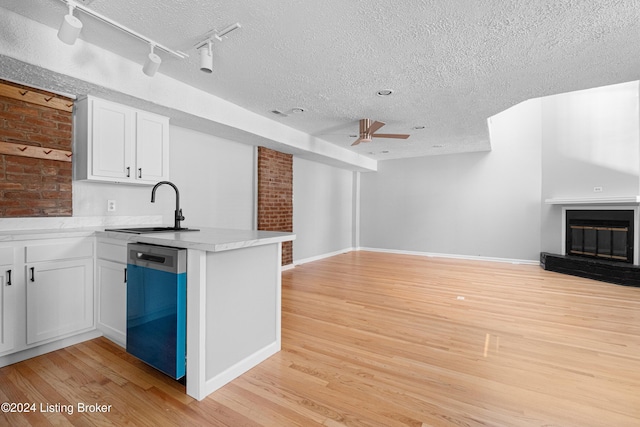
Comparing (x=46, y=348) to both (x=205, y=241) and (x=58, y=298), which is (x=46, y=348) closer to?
(x=58, y=298)

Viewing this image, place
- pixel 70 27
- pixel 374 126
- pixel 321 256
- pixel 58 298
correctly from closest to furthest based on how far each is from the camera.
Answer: pixel 70 27 < pixel 58 298 < pixel 374 126 < pixel 321 256

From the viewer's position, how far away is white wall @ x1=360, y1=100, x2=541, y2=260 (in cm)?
614

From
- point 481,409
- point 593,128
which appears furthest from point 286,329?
point 593,128

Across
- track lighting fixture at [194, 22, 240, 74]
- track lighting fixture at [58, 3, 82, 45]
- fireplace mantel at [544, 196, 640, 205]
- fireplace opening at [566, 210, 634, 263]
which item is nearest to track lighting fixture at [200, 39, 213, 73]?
track lighting fixture at [194, 22, 240, 74]

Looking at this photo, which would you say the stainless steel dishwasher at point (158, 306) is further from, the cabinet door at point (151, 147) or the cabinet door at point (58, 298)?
the cabinet door at point (151, 147)

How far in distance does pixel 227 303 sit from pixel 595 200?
6282 mm

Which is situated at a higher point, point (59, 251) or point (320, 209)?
point (320, 209)

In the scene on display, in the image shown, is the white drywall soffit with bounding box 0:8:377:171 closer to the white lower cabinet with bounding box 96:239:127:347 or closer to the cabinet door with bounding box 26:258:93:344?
the white lower cabinet with bounding box 96:239:127:347

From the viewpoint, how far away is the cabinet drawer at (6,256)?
6.72 feet

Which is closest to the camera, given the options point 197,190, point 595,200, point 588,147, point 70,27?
point 70,27

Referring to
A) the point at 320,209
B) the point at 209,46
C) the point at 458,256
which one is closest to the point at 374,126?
the point at 209,46

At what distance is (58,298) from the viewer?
2.32m

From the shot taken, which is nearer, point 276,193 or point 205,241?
point 205,241

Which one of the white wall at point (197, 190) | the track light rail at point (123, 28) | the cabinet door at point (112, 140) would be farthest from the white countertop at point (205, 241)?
the track light rail at point (123, 28)
